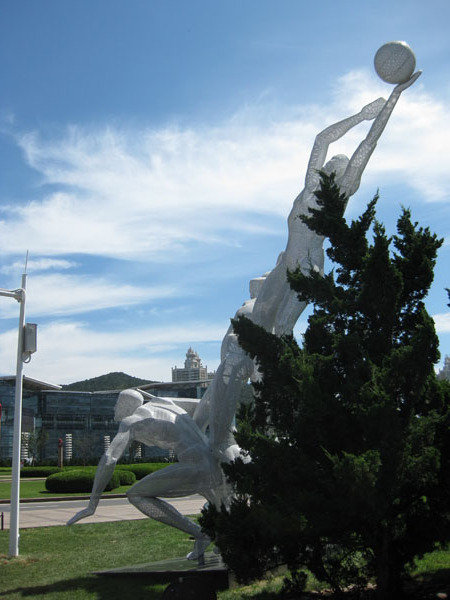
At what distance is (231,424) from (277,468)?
3057 mm

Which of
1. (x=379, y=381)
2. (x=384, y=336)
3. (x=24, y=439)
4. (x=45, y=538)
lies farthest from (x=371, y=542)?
(x=24, y=439)

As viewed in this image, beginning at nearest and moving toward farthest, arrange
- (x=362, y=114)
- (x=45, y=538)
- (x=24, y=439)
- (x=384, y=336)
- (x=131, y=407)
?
(x=384, y=336) < (x=362, y=114) < (x=131, y=407) < (x=45, y=538) < (x=24, y=439)

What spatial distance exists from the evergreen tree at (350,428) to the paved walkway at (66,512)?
34.3 feet

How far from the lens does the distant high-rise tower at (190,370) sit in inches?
5261

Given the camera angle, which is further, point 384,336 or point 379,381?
point 384,336

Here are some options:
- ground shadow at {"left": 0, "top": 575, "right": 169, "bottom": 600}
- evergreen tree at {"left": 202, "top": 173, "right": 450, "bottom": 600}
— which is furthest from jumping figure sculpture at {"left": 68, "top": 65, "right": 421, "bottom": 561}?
evergreen tree at {"left": 202, "top": 173, "right": 450, "bottom": 600}

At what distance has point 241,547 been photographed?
5.95 meters

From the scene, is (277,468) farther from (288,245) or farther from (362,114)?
(362,114)

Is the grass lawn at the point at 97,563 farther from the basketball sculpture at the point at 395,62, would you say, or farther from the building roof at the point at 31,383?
the building roof at the point at 31,383

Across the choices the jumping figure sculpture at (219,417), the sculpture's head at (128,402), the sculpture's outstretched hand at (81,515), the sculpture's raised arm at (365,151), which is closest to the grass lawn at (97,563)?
the sculpture's outstretched hand at (81,515)

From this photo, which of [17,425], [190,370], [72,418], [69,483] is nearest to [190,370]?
[190,370]

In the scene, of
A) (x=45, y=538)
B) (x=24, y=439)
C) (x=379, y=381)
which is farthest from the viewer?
(x=24, y=439)

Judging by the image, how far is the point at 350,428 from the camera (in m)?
6.04

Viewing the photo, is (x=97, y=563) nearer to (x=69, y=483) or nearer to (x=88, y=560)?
(x=88, y=560)
